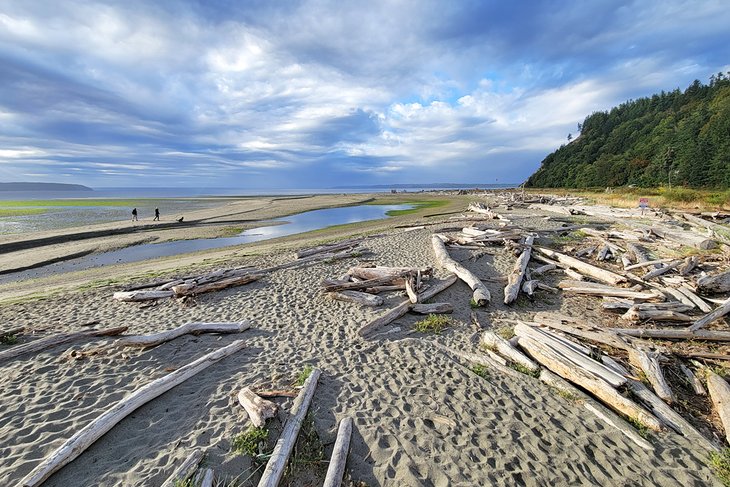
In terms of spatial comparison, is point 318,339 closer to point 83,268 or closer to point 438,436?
point 438,436

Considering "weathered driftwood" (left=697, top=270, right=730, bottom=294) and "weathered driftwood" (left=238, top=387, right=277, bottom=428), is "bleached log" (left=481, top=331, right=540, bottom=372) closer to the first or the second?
"weathered driftwood" (left=238, top=387, right=277, bottom=428)

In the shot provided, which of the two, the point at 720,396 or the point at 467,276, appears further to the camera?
the point at 467,276

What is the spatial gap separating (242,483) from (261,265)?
445 inches

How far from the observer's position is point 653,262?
37.7 feet

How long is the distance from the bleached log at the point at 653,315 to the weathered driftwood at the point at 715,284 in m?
2.08

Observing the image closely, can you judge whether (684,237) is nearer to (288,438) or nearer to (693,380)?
(693,380)

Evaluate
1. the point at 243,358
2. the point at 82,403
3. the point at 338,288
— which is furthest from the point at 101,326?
the point at 338,288

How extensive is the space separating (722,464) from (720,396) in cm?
149

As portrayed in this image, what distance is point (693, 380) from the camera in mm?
5828

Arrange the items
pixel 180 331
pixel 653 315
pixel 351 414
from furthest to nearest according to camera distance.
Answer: pixel 653 315 < pixel 180 331 < pixel 351 414

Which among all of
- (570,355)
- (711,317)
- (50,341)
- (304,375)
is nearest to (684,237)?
(711,317)

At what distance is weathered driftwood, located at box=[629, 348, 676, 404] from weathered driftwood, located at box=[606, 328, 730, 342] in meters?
0.92

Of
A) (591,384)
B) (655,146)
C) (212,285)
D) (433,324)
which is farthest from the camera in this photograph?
(655,146)

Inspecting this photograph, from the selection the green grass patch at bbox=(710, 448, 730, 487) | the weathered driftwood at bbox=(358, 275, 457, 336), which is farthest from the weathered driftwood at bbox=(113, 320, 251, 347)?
the green grass patch at bbox=(710, 448, 730, 487)
